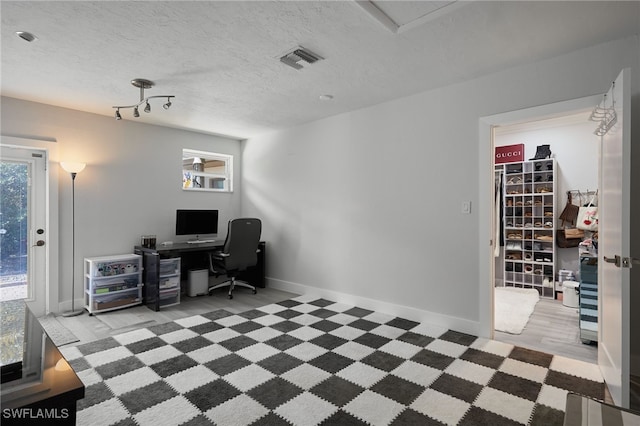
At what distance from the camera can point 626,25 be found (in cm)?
234

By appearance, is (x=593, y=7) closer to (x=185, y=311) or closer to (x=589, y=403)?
(x=589, y=403)

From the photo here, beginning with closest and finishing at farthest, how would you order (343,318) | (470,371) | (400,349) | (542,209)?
(470,371), (400,349), (343,318), (542,209)

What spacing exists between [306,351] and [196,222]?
116 inches

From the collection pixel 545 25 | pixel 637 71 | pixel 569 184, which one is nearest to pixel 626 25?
pixel 637 71

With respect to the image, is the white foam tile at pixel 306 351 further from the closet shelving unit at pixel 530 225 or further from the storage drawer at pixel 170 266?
the closet shelving unit at pixel 530 225

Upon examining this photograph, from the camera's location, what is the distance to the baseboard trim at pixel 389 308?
3.40 metres

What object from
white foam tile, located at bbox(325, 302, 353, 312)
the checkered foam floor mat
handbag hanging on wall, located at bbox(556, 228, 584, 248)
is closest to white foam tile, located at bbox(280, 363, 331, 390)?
the checkered foam floor mat

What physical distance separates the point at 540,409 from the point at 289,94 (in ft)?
11.1

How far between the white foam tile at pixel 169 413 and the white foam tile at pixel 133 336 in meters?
1.26

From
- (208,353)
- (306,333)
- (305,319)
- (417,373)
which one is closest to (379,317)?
(305,319)

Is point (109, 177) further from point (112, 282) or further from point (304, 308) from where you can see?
point (304, 308)

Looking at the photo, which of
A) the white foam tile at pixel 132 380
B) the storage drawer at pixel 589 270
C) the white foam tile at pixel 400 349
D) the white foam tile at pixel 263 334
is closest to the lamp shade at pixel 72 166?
the white foam tile at pixel 132 380

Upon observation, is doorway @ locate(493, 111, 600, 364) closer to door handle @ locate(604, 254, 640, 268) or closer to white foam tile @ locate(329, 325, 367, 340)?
white foam tile @ locate(329, 325, 367, 340)

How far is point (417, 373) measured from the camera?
8.42 ft
